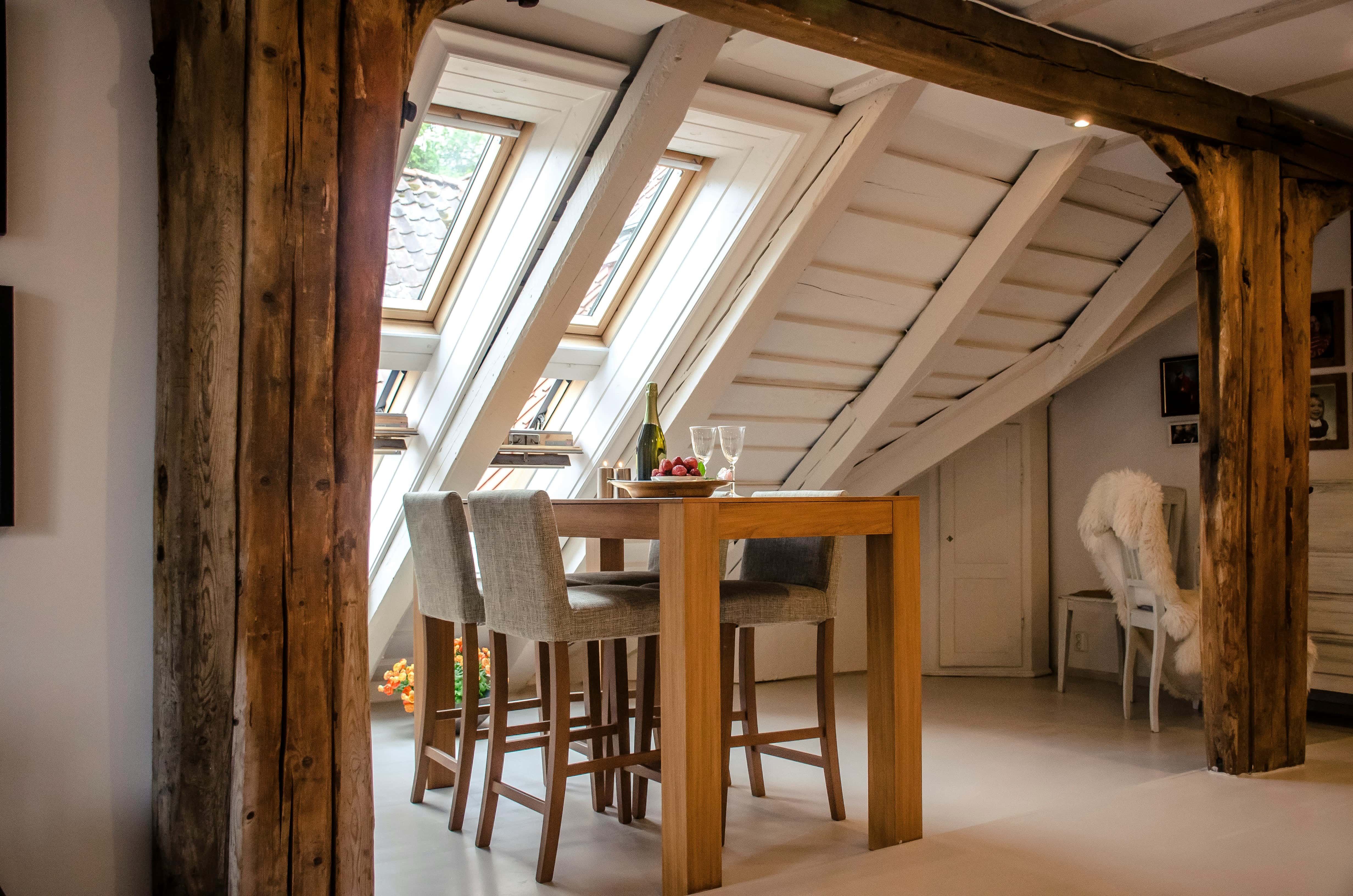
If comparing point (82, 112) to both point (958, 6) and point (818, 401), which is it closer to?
point (958, 6)

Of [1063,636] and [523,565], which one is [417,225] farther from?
[1063,636]

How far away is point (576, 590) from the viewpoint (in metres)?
2.79

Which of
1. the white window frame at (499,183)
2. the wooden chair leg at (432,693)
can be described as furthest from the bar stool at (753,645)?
the white window frame at (499,183)

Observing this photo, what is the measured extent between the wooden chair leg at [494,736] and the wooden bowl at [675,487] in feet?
1.85

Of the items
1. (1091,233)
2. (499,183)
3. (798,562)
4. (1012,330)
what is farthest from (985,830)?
(1091,233)

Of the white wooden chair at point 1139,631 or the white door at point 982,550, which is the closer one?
the white wooden chair at point 1139,631

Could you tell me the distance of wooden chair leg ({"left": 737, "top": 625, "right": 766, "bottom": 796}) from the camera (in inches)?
126

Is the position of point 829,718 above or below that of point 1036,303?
below

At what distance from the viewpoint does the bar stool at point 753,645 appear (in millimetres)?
2828

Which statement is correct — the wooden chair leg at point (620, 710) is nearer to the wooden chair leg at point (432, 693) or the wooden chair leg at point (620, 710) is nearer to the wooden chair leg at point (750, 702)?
the wooden chair leg at point (750, 702)

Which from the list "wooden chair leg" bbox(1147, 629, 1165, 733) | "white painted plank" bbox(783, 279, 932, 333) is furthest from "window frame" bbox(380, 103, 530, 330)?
"wooden chair leg" bbox(1147, 629, 1165, 733)

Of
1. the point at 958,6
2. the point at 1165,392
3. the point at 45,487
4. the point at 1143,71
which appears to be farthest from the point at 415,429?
the point at 1165,392

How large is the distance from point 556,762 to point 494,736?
10.1 inches

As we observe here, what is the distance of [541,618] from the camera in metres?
2.50
